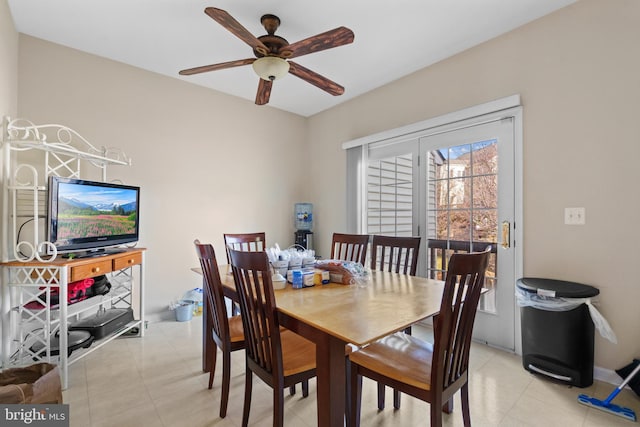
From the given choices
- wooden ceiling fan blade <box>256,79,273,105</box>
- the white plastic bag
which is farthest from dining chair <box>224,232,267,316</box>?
the white plastic bag

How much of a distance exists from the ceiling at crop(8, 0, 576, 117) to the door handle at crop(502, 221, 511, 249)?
163 centimetres

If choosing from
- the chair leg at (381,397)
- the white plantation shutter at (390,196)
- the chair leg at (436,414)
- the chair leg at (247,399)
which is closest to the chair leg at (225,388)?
the chair leg at (247,399)

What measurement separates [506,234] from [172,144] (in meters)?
3.54

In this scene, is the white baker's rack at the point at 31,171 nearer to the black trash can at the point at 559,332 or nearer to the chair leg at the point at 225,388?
the chair leg at the point at 225,388

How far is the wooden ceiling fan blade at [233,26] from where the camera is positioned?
168 cm

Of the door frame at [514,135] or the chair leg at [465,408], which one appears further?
the door frame at [514,135]

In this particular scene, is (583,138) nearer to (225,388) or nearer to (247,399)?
(247,399)

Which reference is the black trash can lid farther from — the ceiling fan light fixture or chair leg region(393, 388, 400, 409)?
the ceiling fan light fixture

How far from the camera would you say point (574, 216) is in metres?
2.18

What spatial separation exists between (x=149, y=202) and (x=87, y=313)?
1225 millimetres

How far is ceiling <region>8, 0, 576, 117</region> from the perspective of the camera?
2.23 meters

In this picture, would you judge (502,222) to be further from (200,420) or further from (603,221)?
(200,420)

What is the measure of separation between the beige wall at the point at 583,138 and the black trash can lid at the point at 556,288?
136mm

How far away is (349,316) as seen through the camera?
4.11ft
